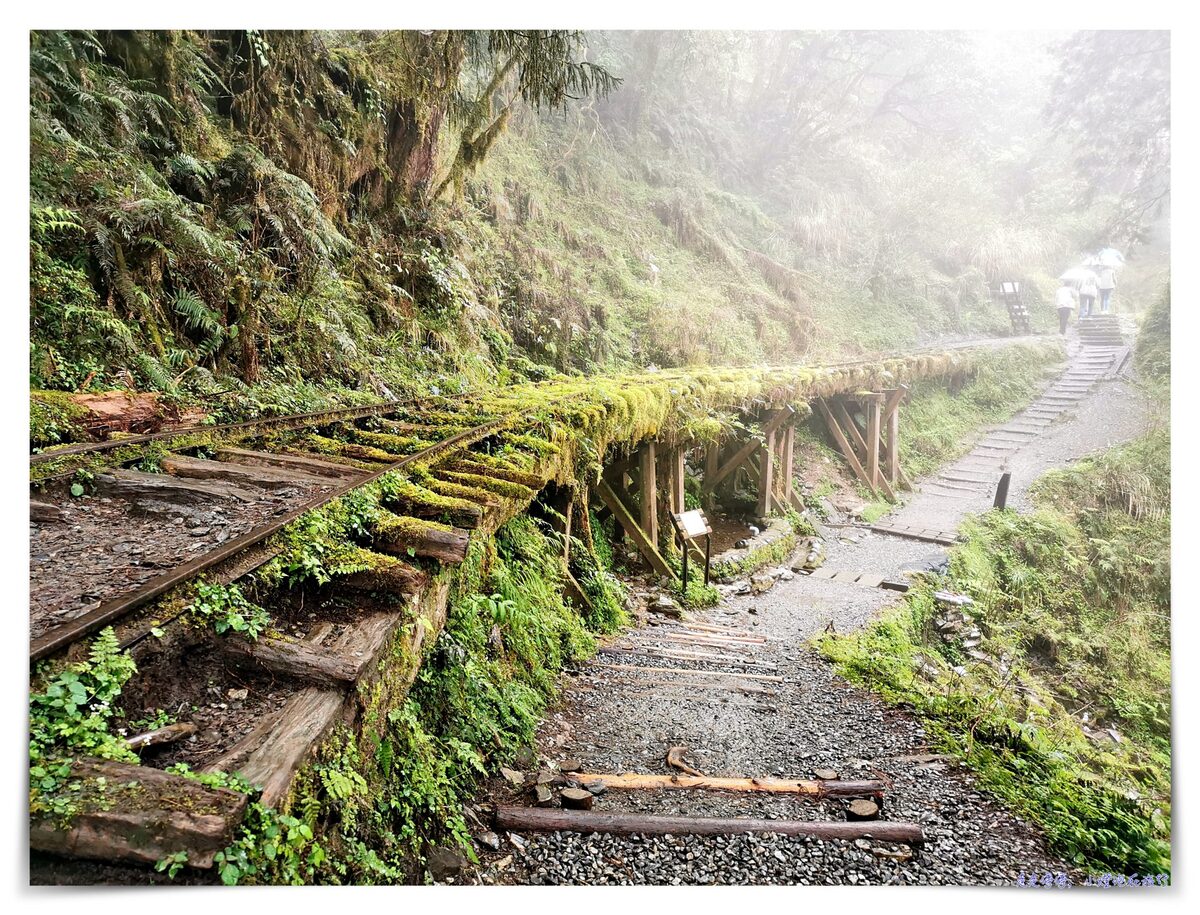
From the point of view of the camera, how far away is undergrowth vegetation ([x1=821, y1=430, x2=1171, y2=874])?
9.95ft

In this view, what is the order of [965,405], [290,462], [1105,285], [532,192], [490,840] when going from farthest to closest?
1. [532,192]
2. [965,405]
3. [1105,285]
4. [290,462]
5. [490,840]

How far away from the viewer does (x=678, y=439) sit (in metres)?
6.65

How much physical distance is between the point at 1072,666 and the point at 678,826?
3.61 meters

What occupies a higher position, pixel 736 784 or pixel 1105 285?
pixel 1105 285

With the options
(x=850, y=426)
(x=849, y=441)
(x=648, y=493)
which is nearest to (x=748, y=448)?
(x=648, y=493)

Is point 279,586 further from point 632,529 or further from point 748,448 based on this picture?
point 748,448

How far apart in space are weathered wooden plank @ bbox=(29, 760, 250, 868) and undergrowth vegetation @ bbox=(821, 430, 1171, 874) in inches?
129

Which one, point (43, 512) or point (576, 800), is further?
point (576, 800)

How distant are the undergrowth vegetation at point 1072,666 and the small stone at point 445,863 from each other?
2481mm

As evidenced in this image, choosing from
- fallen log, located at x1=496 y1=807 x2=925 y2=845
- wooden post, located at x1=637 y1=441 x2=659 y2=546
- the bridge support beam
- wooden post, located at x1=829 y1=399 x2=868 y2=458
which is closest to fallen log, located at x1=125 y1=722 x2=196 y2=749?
fallen log, located at x1=496 y1=807 x2=925 y2=845

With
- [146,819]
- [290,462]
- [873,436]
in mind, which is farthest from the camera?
[873,436]

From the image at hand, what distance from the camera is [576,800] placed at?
2621 millimetres

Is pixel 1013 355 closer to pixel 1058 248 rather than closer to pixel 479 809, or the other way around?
pixel 1058 248

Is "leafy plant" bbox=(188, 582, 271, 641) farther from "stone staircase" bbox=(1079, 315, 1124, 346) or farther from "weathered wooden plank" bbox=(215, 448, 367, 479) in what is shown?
"stone staircase" bbox=(1079, 315, 1124, 346)
